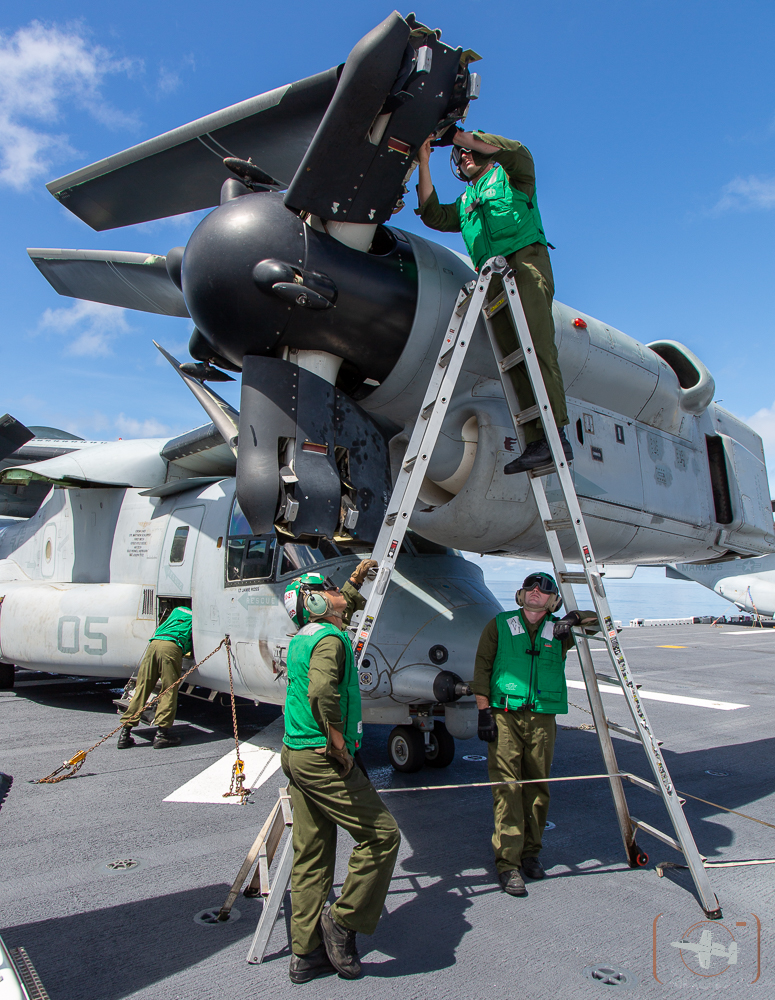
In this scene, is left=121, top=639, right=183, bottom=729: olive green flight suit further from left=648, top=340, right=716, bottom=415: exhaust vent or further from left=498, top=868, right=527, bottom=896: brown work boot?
left=648, top=340, right=716, bottom=415: exhaust vent

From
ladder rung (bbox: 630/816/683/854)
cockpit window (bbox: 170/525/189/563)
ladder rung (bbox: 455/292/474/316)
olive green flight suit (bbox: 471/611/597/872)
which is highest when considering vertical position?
ladder rung (bbox: 455/292/474/316)

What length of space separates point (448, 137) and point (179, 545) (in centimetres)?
585

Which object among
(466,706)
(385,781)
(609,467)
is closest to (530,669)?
(466,706)

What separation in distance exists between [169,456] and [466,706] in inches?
228

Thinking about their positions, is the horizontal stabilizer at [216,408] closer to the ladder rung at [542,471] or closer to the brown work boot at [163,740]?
the ladder rung at [542,471]

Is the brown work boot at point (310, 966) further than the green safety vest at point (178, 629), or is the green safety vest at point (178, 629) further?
the green safety vest at point (178, 629)

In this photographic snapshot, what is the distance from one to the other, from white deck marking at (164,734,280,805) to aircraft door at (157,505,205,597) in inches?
82.6

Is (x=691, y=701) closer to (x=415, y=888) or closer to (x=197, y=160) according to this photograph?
(x=415, y=888)

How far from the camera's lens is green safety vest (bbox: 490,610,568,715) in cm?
407

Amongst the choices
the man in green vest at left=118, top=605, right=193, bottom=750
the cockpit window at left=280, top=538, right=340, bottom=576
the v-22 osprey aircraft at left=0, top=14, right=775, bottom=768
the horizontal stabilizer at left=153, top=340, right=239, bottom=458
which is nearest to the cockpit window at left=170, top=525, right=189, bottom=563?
the man in green vest at left=118, top=605, right=193, bottom=750

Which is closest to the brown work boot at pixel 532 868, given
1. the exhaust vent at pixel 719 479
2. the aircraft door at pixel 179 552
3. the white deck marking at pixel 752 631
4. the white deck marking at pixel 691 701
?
the exhaust vent at pixel 719 479

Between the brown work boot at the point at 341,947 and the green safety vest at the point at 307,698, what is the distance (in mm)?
781

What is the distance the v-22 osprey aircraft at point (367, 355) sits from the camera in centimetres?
365

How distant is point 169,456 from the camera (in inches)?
350
